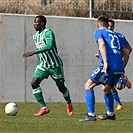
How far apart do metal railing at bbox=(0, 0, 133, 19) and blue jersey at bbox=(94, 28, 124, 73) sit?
22.5 feet

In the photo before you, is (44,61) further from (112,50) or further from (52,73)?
(112,50)

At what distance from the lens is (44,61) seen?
13.0 m

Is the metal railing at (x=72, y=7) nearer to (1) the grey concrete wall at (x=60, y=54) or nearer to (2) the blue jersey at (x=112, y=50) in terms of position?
(1) the grey concrete wall at (x=60, y=54)

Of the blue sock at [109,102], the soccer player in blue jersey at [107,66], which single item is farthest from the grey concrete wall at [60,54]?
the soccer player in blue jersey at [107,66]

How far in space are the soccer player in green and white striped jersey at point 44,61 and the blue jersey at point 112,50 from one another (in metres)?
1.76

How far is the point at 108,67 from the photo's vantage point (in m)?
11.0

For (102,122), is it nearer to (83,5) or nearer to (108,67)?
(108,67)

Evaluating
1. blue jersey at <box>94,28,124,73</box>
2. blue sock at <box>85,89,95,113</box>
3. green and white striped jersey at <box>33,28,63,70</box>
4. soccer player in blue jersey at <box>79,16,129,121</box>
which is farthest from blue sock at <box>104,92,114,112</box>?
green and white striped jersey at <box>33,28,63,70</box>

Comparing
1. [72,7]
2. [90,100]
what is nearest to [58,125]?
[90,100]

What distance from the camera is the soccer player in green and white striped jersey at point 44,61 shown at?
41.4 feet

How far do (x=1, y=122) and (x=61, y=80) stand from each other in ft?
8.39

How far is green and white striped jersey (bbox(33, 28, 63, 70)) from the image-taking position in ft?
41.3

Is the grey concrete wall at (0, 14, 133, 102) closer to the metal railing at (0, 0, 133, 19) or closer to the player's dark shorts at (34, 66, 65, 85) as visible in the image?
the metal railing at (0, 0, 133, 19)

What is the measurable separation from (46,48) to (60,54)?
17.9 feet
